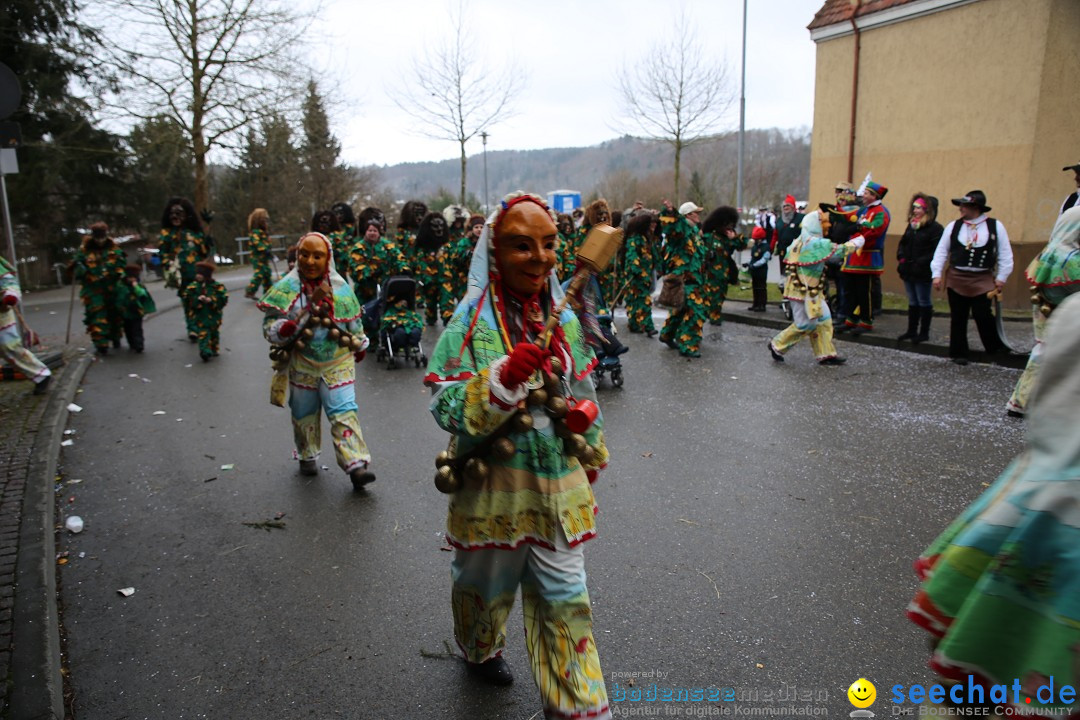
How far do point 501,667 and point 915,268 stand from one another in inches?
374

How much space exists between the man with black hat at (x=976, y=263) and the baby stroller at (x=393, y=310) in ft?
22.1

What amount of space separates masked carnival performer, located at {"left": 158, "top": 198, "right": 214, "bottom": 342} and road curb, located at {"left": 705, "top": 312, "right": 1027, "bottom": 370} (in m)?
8.51

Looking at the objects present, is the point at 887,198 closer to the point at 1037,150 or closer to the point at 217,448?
the point at 1037,150

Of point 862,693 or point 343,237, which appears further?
point 343,237

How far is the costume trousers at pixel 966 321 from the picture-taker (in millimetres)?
8859

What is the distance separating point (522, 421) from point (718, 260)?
9204mm

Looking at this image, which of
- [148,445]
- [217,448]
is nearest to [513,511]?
[217,448]

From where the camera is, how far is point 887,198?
606 inches

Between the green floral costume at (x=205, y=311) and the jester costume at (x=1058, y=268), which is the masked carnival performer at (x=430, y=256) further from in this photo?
the jester costume at (x=1058, y=268)

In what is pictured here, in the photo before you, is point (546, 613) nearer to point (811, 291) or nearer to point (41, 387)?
point (811, 291)

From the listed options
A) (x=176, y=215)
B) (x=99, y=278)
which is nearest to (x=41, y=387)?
(x=99, y=278)

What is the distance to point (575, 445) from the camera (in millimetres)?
2779

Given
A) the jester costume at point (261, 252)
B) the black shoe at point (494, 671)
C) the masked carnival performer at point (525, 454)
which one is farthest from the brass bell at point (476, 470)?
the jester costume at point (261, 252)

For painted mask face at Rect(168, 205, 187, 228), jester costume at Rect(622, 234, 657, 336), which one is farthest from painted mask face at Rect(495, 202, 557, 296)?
painted mask face at Rect(168, 205, 187, 228)
